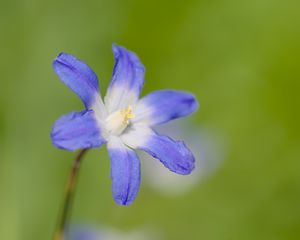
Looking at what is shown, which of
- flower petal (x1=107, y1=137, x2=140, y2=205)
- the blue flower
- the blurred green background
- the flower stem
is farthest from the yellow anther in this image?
the blurred green background

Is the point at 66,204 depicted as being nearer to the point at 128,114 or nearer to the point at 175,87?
the point at 128,114

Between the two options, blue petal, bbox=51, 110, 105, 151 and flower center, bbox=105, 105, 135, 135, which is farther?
flower center, bbox=105, 105, 135, 135

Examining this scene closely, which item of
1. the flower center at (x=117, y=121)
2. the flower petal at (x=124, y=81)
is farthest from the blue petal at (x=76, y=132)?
the flower petal at (x=124, y=81)

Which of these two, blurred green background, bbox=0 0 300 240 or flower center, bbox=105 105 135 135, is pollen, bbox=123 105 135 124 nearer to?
flower center, bbox=105 105 135 135

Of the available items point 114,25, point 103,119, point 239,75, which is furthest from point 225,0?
point 103,119

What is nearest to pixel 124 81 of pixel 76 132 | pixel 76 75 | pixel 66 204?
pixel 76 75
